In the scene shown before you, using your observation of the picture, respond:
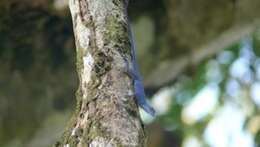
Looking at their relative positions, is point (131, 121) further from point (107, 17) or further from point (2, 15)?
point (2, 15)

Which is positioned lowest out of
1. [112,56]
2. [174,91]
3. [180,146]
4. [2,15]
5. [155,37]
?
[180,146]

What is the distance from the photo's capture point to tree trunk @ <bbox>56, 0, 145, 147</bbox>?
1.78 feet

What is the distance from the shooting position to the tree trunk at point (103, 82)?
1.78ft

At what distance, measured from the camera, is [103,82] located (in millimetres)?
588

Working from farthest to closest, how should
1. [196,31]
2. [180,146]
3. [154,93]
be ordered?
[180,146] → [154,93] → [196,31]

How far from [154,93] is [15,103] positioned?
1.75ft

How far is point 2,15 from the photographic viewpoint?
164 cm

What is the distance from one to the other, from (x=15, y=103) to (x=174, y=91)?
3.40 ft

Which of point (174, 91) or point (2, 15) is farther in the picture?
point (174, 91)

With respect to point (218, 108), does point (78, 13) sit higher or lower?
higher

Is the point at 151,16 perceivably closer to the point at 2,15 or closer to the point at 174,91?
the point at 2,15

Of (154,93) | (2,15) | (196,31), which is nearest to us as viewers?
(2,15)

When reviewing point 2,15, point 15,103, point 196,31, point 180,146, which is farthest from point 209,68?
point 2,15

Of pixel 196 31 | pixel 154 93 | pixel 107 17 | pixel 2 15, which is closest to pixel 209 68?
pixel 154 93
